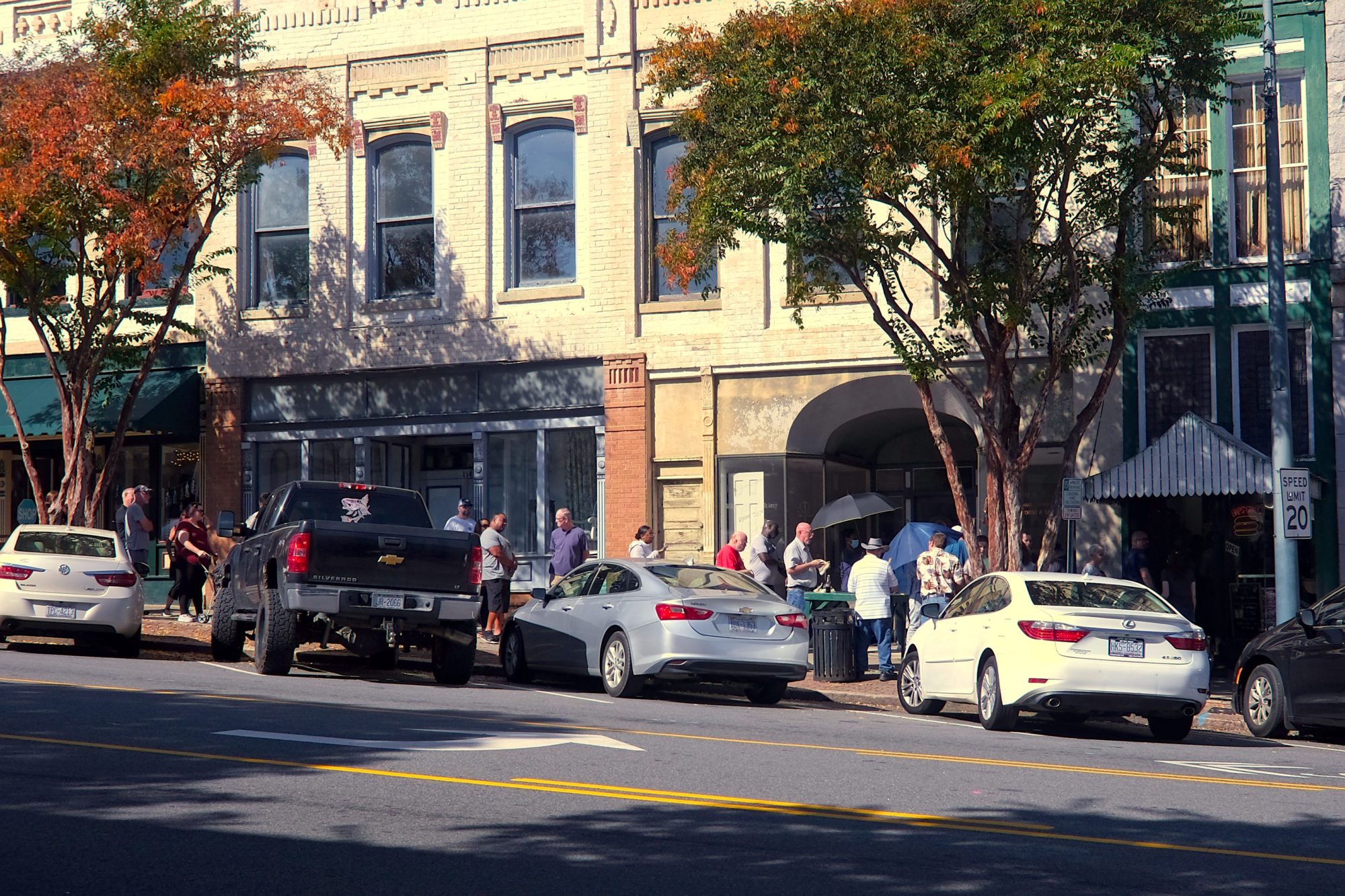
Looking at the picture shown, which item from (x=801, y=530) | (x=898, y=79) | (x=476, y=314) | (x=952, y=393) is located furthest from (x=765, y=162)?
(x=476, y=314)

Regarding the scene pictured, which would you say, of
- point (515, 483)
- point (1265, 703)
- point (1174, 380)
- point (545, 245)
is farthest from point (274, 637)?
point (1174, 380)

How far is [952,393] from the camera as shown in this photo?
22781mm

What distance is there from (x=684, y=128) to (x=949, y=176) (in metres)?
4.04

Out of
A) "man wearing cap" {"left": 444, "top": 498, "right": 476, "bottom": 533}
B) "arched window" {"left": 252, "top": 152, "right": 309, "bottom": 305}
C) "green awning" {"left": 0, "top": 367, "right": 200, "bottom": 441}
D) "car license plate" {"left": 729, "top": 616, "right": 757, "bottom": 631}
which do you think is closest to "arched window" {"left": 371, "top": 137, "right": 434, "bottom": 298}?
"arched window" {"left": 252, "top": 152, "right": 309, "bottom": 305}

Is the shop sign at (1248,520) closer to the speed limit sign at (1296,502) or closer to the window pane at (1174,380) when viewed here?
the window pane at (1174,380)

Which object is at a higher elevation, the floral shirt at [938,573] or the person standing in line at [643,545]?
the person standing in line at [643,545]

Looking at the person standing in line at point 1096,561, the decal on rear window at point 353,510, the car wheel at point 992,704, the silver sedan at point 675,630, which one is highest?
Answer: the decal on rear window at point 353,510

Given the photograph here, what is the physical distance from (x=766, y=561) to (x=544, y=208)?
7.59 m

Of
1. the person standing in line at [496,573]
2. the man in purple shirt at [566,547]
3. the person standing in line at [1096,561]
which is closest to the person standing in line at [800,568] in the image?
the man in purple shirt at [566,547]

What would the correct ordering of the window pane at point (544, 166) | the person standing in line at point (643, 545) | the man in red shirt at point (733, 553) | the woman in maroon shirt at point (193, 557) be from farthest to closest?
the window pane at point (544, 166) < the woman in maroon shirt at point (193, 557) < the person standing in line at point (643, 545) < the man in red shirt at point (733, 553)

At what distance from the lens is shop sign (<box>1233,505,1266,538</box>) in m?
21.1

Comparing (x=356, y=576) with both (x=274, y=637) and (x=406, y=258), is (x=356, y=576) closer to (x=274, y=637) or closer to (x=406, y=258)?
(x=274, y=637)

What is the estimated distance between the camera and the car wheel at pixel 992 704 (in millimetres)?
13352

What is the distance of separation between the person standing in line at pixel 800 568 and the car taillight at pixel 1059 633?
6.88 meters
